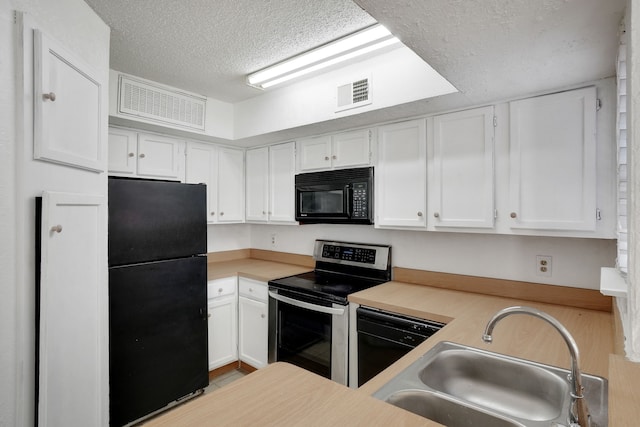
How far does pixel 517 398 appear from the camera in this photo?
1.22 meters

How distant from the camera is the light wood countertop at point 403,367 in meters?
0.80

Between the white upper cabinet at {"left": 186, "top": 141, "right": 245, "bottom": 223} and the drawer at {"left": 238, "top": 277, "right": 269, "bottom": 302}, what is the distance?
0.67 meters

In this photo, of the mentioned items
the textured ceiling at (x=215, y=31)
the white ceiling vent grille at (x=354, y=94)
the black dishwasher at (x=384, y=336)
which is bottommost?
the black dishwasher at (x=384, y=336)

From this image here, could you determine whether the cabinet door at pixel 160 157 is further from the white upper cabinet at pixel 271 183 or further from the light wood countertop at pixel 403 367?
the light wood countertop at pixel 403 367

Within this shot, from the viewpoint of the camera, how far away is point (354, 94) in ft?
7.18

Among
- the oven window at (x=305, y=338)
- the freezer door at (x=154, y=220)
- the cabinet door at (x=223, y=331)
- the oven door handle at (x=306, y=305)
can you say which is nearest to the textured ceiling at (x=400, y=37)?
the freezer door at (x=154, y=220)

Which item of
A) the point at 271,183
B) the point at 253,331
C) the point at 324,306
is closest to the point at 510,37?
the point at 324,306

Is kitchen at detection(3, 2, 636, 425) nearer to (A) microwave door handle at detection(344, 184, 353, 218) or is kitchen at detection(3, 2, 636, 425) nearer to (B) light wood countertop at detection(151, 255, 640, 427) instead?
(B) light wood countertop at detection(151, 255, 640, 427)

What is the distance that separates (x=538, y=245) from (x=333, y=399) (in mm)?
1730

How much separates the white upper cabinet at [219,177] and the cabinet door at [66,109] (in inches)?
54.9

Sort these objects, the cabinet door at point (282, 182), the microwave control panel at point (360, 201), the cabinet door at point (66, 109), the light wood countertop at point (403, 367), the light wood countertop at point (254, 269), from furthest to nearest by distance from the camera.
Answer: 1. the cabinet door at point (282, 182)
2. the light wood countertop at point (254, 269)
3. the microwave control panel at point (360, 201)
4. the cabinet door at point (66, 109)
5. the light wood countertop at point (403, 367)

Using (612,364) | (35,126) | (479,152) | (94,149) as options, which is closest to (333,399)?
(612,364)

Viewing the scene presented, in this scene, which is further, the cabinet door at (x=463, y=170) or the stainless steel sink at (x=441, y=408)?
the cabinet door at (x=463, y=170)

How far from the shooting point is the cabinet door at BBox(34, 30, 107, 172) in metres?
1.09
